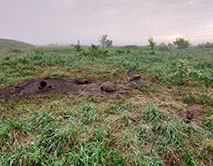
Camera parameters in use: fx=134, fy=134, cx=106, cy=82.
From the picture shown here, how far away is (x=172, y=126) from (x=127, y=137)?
0.71 meters

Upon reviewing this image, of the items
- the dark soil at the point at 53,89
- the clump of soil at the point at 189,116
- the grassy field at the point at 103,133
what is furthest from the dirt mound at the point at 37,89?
the clump of soil at the point at 189,116

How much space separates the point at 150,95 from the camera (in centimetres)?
337

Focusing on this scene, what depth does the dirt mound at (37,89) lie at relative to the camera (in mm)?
3223

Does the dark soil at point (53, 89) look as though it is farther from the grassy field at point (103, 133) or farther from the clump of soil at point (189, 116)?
the clump of soil at point (189, 116)

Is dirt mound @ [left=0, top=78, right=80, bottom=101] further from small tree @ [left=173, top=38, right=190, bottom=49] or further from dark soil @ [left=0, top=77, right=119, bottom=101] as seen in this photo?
small tree @ [left=173, top=38, right=190, bottom=49]

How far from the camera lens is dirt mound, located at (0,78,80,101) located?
10.6 feet

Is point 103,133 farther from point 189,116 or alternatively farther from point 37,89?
point 37,89

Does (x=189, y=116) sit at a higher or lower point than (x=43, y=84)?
lower

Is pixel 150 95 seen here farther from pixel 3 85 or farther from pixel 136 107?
pixel 3 85

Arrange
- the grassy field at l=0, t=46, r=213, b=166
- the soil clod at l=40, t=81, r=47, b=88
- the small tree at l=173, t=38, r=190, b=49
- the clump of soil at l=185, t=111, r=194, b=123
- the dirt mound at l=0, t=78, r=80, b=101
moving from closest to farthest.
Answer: the grassy field at l=0, t=46, r=213, b=166 < the clump of soil at l=185, t=111, r=194, b=123 < the dirt mound at l=0, t=78, r=80, b=101 < the soil clod at l=40, t=81, r=47, b=88 < the small tree at l=173, t=38, r=190, b=49

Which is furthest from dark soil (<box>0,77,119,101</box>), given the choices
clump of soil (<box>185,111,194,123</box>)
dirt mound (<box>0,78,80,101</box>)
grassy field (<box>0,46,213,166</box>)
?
clump of soil (<box>185,111,194,123</box>)

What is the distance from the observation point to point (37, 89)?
11.1 ft

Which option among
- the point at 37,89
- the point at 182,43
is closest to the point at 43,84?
the point at 37,89

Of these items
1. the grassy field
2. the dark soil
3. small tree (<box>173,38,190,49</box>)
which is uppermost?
small tree (<box>173,38,190,49</box>)
